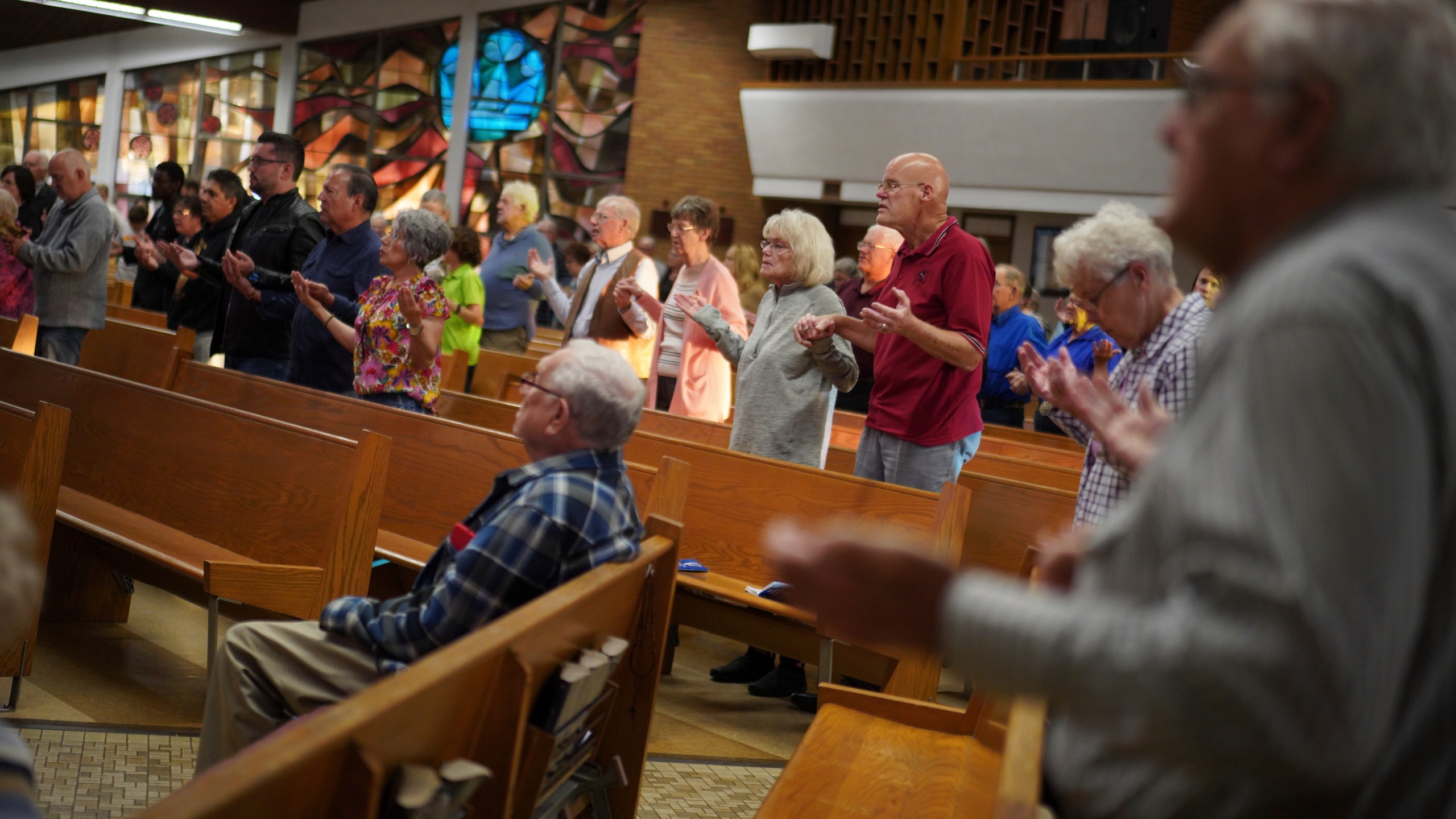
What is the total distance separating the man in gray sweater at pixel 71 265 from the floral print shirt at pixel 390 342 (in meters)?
2.11

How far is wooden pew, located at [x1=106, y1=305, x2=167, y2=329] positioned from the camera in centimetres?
746

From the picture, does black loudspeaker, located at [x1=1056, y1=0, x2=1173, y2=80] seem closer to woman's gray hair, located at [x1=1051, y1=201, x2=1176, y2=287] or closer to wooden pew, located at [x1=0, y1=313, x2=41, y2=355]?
wooden pew, located at [x1=0, y1=313, x2=41, y2=355]

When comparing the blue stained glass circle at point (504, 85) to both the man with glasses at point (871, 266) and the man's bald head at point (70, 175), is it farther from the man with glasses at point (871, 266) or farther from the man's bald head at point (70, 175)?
the man with glasses at point (871, 266)

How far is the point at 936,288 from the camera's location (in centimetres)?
349

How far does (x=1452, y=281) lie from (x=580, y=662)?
4.14ft

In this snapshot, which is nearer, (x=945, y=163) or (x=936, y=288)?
(x=936, y=288)

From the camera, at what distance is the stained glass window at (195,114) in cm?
1727

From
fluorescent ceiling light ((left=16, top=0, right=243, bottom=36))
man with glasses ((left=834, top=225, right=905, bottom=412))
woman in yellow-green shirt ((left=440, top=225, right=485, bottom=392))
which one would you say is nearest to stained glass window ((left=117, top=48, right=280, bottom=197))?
fluorescent ceiling light ((left=16, top=0, right=243, bottom=36))

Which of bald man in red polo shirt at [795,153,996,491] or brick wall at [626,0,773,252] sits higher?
brick wall at [626,0,773,252]

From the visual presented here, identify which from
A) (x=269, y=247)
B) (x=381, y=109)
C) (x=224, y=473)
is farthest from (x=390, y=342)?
(x=381, y=109)

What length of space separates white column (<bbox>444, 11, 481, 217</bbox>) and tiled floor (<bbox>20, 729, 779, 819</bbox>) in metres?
12.8

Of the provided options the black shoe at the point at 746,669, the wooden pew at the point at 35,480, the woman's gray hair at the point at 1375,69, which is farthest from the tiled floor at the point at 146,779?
the woman's gray hair at the point at 1375,69

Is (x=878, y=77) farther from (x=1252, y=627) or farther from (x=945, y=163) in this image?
(x=1252, y=627)

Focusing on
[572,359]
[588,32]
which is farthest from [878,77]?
[572,359]
